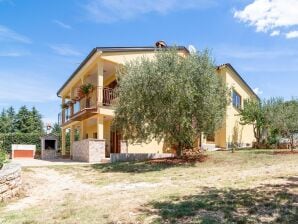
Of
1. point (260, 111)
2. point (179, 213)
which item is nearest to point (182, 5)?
point (179, 213)

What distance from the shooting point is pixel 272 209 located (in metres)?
7.10

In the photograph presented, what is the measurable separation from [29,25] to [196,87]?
24.7ft

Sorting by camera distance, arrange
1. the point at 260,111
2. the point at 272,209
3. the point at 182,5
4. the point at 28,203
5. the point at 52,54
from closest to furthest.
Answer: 1. the point at 272,209
2. the point at 28,203
3. the point at 182,5
4. the point at 52,54
5. the point at 260,111

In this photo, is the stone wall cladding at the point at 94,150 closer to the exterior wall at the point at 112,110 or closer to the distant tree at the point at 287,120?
the exterior wall at the point at 112,110

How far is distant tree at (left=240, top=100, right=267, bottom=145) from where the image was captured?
2639cm

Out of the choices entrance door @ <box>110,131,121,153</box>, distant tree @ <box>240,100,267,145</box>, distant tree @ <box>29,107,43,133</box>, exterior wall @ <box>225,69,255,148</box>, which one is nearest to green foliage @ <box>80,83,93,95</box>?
entrance door @ <box>110,131,121,153</box>

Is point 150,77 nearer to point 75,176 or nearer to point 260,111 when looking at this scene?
point 75,176

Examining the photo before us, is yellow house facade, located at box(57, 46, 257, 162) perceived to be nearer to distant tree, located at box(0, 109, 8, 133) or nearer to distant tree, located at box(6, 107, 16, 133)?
distant tree, located at box(0, 109, 8, 133)

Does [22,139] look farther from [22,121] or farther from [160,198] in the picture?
[160,198]

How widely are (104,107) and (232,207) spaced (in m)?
16.0

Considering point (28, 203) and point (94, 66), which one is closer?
point (28, 203)

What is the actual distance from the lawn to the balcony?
805 cm

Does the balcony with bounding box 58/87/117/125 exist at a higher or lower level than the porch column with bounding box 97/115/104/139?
higher

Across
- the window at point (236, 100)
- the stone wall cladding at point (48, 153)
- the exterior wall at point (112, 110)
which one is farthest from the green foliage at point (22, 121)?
the window at point (236, 100)
